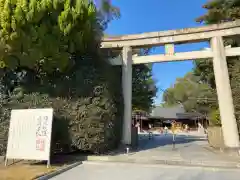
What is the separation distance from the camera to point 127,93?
12.7 metres

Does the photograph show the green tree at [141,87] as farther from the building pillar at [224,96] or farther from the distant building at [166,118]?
the distant building at [166,118]

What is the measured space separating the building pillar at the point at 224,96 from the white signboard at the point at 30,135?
7.43 m

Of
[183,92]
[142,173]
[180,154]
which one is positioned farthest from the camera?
[183,92]

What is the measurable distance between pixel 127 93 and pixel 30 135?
5503 millimetres

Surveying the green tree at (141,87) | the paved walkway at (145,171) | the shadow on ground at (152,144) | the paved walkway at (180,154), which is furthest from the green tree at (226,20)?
the green tree at (141,87)

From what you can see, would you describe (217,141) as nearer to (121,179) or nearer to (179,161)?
(179,161)

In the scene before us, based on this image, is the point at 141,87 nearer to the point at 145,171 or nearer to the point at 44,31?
the point at 44,31

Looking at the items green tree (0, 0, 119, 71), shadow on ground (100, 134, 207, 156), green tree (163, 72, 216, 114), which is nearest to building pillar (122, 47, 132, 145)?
shadow on ground (100, 134, 207, 156)

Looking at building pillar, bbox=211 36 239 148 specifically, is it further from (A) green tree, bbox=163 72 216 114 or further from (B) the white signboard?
(A) green tree, bbox=163 72 216 114

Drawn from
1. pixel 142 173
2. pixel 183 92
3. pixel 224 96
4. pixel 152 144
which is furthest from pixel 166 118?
→ pixel 142 173

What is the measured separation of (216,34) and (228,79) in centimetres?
220

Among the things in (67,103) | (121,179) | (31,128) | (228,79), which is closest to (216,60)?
(228,79)

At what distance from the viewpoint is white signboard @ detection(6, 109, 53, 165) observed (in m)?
8.34

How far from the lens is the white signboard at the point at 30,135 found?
27.4 ft
